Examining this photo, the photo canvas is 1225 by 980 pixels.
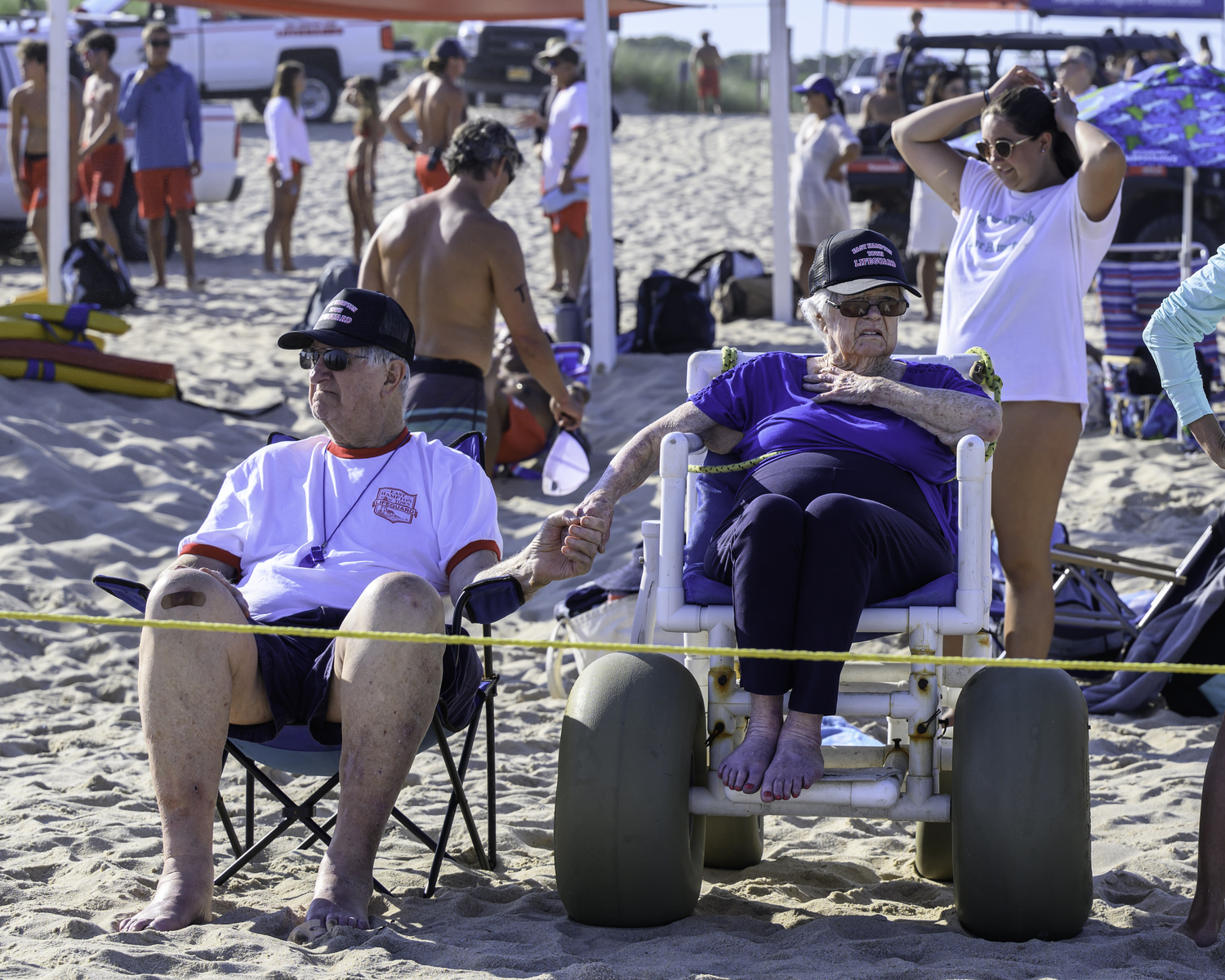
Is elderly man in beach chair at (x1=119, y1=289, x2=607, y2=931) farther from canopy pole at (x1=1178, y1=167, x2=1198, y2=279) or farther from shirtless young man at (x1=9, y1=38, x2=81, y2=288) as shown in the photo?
shirtless young man at (x1=9, y1=38, x2=81, y2=288)

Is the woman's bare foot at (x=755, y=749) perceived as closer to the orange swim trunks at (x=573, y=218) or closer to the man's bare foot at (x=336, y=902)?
the man's bare foot at (x=336, y=902)

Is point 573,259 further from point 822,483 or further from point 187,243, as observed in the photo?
point 822,483

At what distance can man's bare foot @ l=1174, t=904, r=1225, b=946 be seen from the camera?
2.56 meters

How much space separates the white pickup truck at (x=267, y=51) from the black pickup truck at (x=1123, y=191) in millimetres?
7220

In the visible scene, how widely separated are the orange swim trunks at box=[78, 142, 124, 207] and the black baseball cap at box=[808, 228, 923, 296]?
8228 mm

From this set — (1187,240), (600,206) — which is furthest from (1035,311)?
(600,206)

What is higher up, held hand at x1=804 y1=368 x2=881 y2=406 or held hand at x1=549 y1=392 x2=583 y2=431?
held hand at x1=804 y1=368 x2=881 y2=406

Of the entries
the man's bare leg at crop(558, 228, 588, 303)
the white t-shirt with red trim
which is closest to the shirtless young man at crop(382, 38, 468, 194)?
the man's bare leg at crop(558, 228, 588, 303)

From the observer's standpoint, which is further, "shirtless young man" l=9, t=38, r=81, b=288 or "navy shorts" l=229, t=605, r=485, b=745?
"shirtless young man" l=9, t=38, r=81, b=288

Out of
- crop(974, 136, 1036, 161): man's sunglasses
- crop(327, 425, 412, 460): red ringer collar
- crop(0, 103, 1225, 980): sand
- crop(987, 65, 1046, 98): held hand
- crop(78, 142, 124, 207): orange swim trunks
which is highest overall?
crop(78, 142, 124, 207): orange swim trunks

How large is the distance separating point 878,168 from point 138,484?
278 inches

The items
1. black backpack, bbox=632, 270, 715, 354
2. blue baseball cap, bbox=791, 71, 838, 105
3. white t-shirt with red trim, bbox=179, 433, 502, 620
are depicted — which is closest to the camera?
white t-shirt with red trim, bbox=179, 433, 502, 620

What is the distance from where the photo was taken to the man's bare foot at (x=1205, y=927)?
2.56 meters

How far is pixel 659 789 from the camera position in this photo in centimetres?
256
